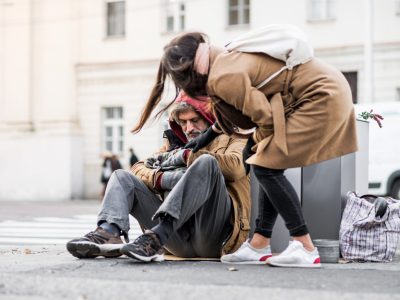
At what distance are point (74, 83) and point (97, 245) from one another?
21348 mm

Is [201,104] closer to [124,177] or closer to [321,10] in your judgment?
[124,177]

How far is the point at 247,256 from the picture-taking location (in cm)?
484

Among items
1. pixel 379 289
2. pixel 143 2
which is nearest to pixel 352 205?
pixel 379 289

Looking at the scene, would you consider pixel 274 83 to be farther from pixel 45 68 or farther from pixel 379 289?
pixel 45 68

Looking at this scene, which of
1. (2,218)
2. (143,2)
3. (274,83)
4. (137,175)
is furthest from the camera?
(143,2)

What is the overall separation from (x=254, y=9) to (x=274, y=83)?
18719 mm

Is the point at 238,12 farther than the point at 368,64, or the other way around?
the point at 238,12

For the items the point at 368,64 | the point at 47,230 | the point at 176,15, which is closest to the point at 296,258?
the point at 47,230

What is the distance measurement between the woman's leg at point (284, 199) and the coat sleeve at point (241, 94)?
327 mm

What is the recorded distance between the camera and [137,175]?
17.4ft

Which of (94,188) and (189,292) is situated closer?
(189,292)

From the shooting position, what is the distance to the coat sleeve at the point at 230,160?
16.3ft

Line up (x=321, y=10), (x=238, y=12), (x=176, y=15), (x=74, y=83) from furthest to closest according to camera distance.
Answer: (x=74, y=83) → (x=176, y=15) → (x=238, y=12) → (x=321, y=10)

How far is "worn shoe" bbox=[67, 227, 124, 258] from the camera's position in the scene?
4.74 meters
